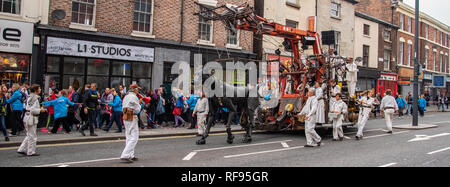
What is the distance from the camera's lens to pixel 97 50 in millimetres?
15000

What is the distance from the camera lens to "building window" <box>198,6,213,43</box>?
60.8 feet

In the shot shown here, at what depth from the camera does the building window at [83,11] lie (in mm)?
14602

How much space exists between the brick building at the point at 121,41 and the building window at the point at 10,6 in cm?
120

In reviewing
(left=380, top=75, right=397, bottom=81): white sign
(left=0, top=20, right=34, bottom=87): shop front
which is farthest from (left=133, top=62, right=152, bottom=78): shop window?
(left=380, top=75, right=397, bottom=81): white sign

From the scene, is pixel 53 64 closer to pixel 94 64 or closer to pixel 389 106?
pixel 94 64

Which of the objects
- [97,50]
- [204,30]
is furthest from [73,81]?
[204,30]

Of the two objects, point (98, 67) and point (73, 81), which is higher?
point (98, 67)

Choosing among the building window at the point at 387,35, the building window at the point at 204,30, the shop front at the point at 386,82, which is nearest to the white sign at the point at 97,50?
the building window at the point at 204,30

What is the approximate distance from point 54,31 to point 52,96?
135 inches

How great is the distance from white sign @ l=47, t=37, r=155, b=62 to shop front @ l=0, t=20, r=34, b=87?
Result: 0.83 meters

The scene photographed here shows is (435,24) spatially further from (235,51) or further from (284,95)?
(284,95)

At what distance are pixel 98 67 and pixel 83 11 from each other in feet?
8.51
